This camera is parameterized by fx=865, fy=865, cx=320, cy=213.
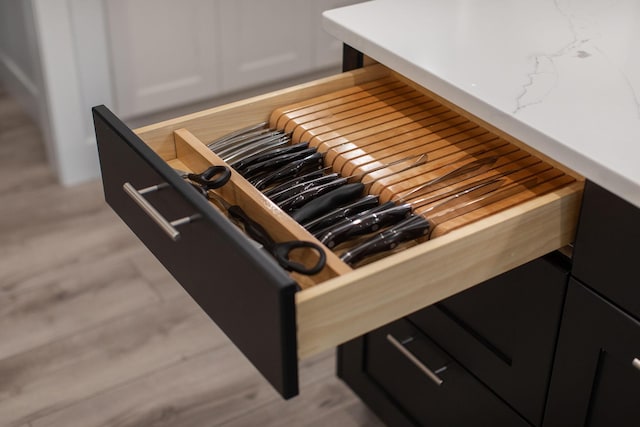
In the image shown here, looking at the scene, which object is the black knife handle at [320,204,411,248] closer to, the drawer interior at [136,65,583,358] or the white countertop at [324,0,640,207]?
the drawer interior at [136,65,583,358]

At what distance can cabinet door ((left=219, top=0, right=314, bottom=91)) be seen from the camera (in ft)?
8.70

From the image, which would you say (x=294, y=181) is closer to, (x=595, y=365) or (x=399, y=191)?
(x=399, y=191)

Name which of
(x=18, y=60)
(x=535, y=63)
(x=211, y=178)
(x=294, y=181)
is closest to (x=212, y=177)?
(x=211, y=178)

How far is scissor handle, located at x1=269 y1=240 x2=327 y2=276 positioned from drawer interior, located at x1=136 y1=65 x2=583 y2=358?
0.05ft

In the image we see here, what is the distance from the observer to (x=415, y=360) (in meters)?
1.48

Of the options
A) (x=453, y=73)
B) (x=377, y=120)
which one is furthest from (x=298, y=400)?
(x=453, y=73)

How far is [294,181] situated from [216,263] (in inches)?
9.3

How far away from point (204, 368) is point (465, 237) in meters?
1.09

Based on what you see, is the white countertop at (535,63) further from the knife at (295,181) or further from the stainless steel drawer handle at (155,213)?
the stainless steel drawer handle at (155,213)

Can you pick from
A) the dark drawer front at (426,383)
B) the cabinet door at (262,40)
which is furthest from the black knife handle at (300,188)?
the cabinet door at (262,40)

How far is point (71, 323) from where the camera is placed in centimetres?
206

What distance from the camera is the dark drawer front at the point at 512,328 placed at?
3.83ft

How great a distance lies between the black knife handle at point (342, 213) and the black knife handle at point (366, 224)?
0.03 meters

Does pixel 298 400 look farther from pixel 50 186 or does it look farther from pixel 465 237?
pixel 50 186
